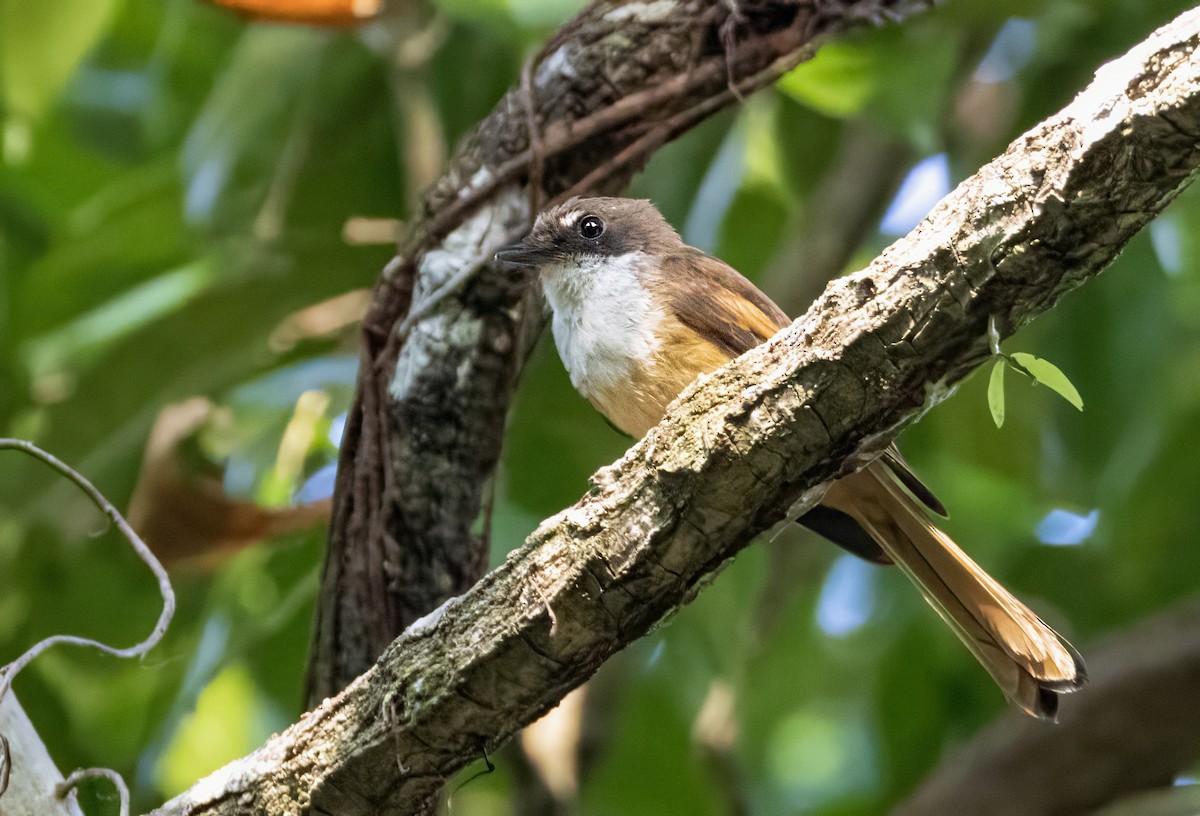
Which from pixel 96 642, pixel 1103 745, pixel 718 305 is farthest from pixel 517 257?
pixel 1103 745

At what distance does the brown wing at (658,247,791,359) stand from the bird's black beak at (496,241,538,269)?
1.03 ft

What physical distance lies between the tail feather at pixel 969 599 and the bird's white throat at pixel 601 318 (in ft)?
1.81

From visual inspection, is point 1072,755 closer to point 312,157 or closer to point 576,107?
point 576,107

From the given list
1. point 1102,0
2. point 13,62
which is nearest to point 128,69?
point 13,62

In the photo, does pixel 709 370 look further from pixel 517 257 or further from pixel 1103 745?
pixel 1103 745

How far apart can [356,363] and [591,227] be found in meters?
1.31

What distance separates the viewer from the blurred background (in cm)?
398

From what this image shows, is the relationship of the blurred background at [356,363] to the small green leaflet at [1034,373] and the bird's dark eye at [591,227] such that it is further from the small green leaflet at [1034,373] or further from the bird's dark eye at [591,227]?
the small green leaflet at [1034,373]

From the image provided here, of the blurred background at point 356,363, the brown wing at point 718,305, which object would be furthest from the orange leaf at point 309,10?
the brown wing at point 718,305

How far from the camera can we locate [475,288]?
3238 millimetres

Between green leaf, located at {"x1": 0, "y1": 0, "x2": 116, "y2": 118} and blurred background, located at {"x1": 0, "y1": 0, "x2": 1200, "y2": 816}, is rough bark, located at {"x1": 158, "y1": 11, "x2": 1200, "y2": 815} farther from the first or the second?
green leaf, located at {"x1": 0, "y1": 0, "x2": 116, "y2": 118}

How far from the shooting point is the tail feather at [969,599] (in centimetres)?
270

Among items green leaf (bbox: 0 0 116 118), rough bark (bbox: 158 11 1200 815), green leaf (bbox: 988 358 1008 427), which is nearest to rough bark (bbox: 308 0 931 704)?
rough bark (bbox: 158 11 1200 815)

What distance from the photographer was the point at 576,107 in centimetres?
329
